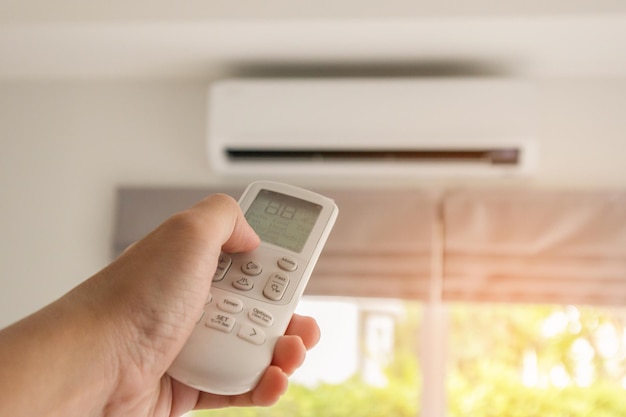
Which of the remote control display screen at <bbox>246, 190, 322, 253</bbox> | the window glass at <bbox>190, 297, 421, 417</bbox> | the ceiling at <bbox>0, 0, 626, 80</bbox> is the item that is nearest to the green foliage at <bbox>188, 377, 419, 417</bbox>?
the window glass at <bbox>190, 297, 421, 417</bbox>

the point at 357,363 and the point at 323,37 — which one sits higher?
the point at 323,37

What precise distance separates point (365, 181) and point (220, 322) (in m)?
1.22

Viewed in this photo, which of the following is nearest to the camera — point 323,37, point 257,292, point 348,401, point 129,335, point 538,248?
point 129,335

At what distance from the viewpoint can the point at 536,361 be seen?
6.38 feet

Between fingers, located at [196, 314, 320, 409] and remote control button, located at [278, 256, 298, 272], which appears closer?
fingers, located at [196, 314, 320, 409]

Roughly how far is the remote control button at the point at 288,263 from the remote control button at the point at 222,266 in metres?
0.06

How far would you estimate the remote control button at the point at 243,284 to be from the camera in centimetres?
84

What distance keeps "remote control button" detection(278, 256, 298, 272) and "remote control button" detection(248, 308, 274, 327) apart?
0.07 meters

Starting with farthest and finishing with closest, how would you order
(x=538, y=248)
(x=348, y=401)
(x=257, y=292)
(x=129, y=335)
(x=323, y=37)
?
(x=348, y=401)
(x=538, y=248)
(x=323, y=37)
(x=257, y=292)
(x=129, y=335)

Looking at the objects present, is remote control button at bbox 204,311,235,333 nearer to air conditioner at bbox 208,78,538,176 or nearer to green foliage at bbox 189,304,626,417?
air conditioner at bbox 208,78,538,176

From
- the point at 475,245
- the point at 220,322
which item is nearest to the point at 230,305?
the point at 220,322

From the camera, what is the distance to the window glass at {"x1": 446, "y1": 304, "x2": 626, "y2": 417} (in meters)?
1.91

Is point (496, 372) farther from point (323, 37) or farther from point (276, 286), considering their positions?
point (276, 286)

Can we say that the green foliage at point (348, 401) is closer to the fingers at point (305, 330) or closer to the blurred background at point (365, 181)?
the blurred background at point (365, 181)
